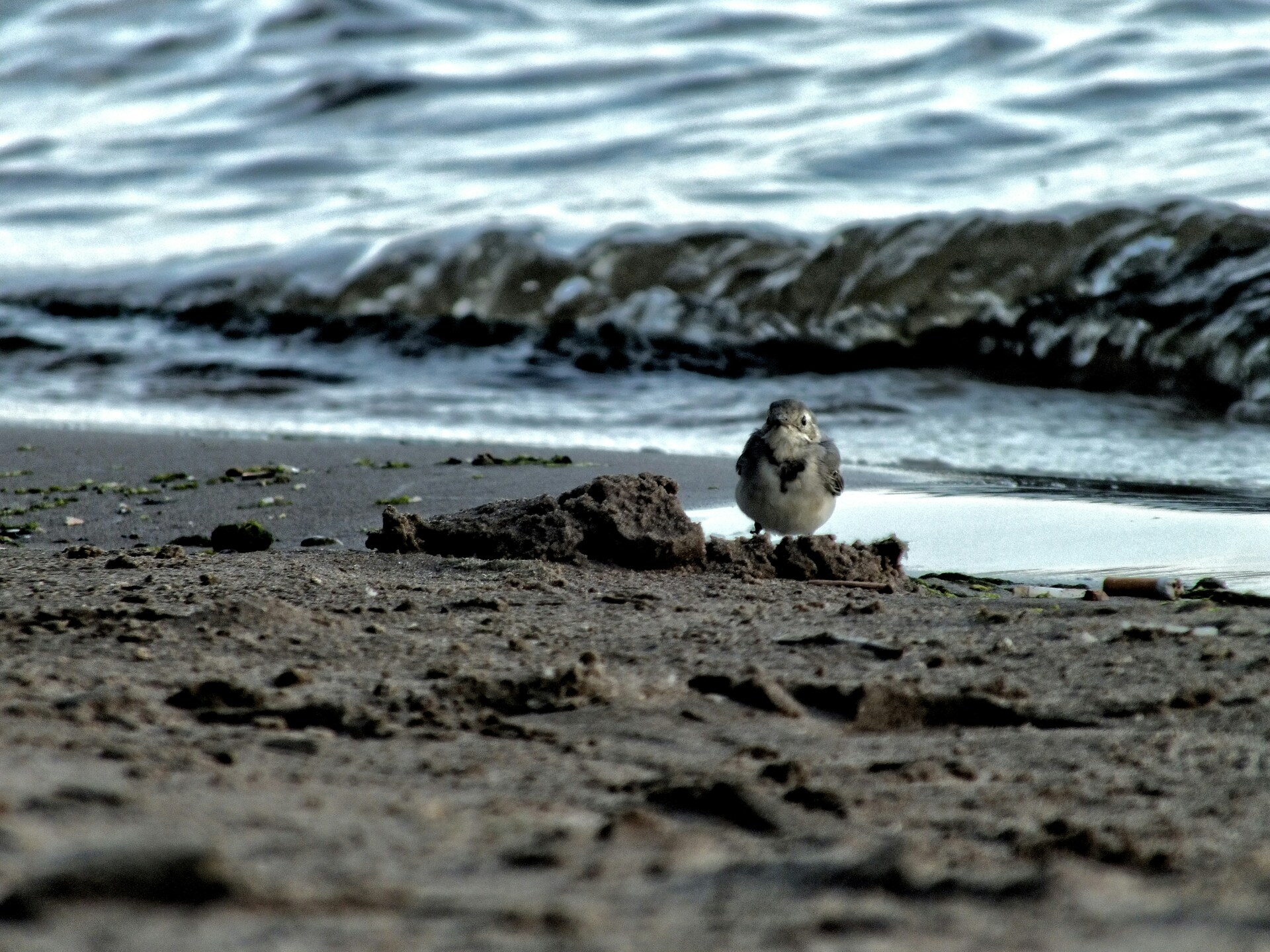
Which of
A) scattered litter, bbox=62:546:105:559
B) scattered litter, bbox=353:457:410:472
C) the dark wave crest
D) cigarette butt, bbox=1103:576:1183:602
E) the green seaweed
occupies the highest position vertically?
the dark wave crest

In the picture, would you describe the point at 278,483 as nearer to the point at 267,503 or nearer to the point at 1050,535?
the point at 267,503

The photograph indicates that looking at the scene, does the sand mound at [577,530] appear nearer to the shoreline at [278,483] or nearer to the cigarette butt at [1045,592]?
the shoreline at [278,483]

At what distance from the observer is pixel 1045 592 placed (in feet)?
14.5

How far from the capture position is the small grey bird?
16.8 feet

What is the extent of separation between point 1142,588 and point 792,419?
5.26 ft

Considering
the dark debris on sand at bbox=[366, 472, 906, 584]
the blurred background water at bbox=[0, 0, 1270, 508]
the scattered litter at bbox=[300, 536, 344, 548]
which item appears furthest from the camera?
the blurred background water at bbox=[0, 0, 1270, 508]

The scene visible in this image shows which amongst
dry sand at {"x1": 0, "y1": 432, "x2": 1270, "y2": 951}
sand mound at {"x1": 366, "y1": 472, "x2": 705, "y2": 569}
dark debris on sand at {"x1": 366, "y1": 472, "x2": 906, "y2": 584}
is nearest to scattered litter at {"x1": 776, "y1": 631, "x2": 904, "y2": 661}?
dry sand at {"x1": 0, "y1": 432, "x2": 1270, "y2": 951}

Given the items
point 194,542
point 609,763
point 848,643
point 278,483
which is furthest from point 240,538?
point 609,763

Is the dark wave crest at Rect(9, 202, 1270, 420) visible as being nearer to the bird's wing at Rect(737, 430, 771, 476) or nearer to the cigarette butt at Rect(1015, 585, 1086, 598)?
the bird's wing at Rect(737, 430, 771, 476)

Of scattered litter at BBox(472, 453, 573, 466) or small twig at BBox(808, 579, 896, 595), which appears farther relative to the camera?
scattered litter at BBox(472, 453, 573, 466)

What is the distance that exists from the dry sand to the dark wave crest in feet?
21.9

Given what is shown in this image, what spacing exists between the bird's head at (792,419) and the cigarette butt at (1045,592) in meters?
1.17

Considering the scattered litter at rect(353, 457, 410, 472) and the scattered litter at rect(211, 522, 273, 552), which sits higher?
the scattered litter at rect(353, 457, 410, 472)

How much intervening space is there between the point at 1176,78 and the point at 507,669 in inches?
539
